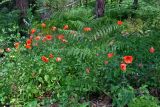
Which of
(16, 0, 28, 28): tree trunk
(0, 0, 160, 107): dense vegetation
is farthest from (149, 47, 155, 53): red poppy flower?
(16, 0, 28, 28): tree trunk

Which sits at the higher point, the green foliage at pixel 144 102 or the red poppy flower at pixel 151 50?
the red poppy flower at pixel 151 50

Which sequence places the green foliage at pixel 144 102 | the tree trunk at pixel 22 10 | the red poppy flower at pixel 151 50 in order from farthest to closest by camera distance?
the tree trunk at pixel 22 10, the red poppy flower at pixel 151 50, the green foliage at pixel 144 102

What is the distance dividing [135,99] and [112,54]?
71 cm

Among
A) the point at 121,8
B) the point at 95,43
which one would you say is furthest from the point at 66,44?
the point at 121,8

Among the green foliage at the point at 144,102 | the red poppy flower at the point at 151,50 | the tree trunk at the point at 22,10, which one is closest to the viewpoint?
the green foliage at the point at 144,102

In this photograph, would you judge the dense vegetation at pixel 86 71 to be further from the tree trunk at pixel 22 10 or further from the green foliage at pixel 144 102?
the tree trunk at pixel 22 10

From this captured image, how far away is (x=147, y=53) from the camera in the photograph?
460cm

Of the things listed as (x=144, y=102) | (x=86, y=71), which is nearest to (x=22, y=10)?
Answer: (x=86, y=71)

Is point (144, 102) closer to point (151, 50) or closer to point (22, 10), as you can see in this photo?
point (151, 50)

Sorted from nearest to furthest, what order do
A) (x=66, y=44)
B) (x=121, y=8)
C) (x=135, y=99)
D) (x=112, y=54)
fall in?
1. (x=135, y=99)
2. (x=112, y=54)
3. (x=66, y=44)
4. (x=121, y=8)

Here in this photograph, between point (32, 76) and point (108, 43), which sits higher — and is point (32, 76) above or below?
below

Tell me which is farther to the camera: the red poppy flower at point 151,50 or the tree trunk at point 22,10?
the tree trunk at point 22,10

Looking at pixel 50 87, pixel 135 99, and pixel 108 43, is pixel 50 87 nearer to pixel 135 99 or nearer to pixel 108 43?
pixel 108 43

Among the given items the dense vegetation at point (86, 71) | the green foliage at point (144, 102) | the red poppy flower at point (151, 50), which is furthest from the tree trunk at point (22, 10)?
the green foliage at point (144, 102)
